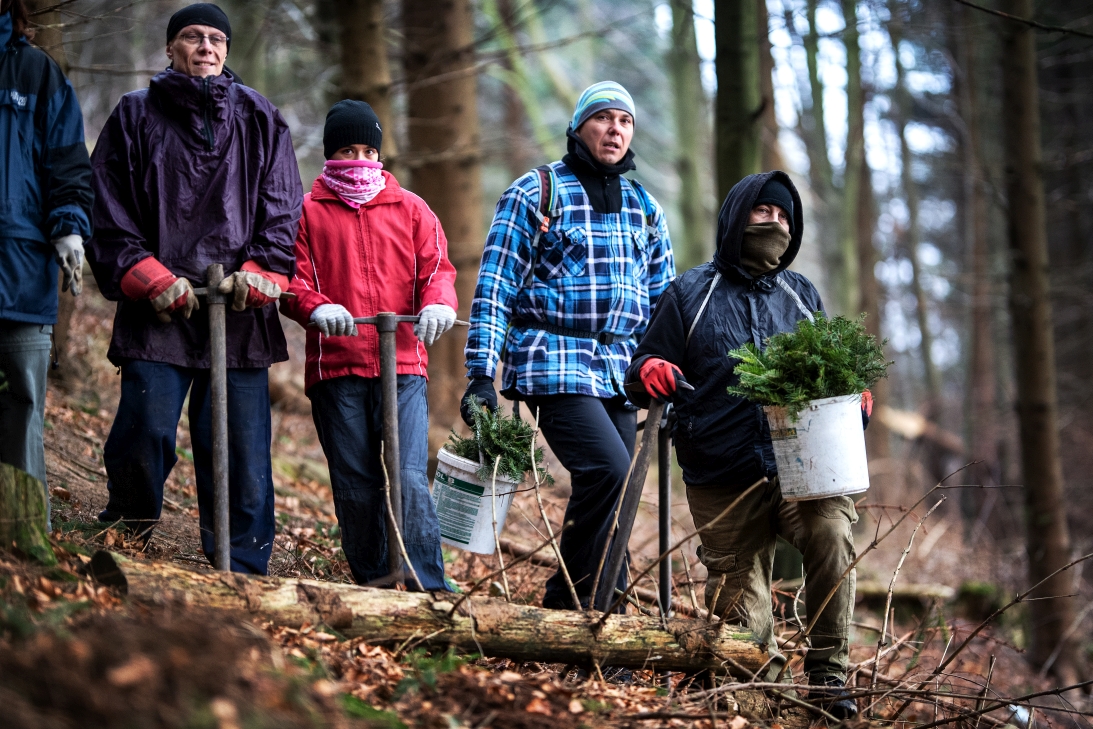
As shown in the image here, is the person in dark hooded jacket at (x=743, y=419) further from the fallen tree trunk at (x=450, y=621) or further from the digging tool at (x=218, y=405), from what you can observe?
the digging tool at (x=218, y=405)

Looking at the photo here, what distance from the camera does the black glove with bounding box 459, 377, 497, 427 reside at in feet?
15.9

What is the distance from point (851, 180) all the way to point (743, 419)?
12.1 metres

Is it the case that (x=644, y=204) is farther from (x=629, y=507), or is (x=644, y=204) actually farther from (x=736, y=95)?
(x=736, y=95)

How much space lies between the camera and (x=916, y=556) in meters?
12.8

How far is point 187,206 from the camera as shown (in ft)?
14.6

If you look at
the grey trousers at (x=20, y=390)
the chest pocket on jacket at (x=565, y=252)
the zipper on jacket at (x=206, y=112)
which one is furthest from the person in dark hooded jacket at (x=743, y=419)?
the grey trousers at (x=20, y=390)

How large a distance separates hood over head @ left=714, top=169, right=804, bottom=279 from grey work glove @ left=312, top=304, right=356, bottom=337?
1.78 meters

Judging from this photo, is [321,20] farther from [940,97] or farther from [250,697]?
[940,97]

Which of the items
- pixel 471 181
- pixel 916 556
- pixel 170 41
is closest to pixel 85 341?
pixel 471 181

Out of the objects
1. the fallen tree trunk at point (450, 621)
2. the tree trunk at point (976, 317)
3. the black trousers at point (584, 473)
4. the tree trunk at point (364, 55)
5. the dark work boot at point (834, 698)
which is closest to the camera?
the fallen tree trunk at point (450, 621)

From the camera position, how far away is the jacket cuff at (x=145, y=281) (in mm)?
4160

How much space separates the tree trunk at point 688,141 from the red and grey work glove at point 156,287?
413 inches

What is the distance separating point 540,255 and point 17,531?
2659 millimetres

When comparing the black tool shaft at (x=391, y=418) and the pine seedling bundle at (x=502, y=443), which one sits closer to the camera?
the black tool shaft at (x=391, y=418)
